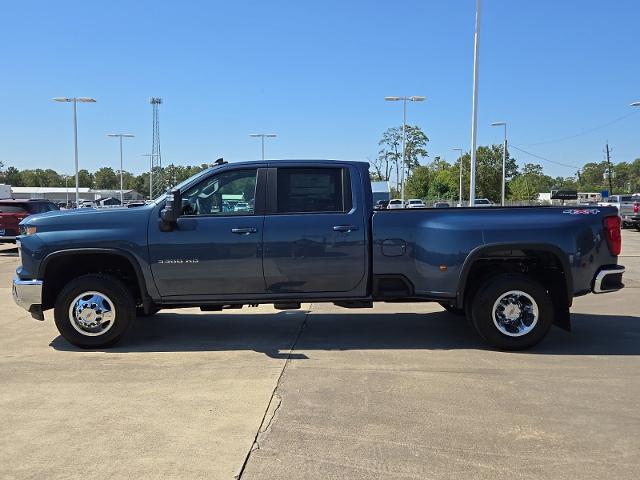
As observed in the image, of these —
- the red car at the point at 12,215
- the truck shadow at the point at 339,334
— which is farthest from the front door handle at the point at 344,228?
the red car at the point at 12,215

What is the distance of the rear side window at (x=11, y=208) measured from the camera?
56.3 feet

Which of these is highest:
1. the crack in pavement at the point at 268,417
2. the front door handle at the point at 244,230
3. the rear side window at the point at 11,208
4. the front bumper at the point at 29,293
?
the rear side window at the point at 11,208

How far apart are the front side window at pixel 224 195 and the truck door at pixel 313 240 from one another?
23 cm

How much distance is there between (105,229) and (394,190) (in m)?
80.4

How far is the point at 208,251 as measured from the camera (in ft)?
19.1

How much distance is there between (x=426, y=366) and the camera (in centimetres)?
545

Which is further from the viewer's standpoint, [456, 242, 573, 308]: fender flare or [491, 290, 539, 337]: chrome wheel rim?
[491, 290, 539, 337]: chrome wheel rim

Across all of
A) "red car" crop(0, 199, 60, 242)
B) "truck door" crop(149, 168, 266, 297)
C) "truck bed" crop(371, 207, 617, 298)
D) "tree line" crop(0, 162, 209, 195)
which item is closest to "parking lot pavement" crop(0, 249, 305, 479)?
"truck door" crop(149, 168, 266, 297)

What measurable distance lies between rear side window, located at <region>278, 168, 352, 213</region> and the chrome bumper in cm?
275

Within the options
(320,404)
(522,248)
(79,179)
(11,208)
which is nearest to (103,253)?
(320,404)

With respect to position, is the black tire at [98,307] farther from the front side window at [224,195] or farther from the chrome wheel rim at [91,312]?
the front side window at [224,195]

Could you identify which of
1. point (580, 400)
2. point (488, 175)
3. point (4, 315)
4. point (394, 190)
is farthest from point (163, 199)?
point (394, 190)

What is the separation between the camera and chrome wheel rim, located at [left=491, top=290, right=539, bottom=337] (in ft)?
19.4

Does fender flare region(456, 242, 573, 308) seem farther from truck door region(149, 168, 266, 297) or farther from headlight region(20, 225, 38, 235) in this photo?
headlight region(20, 225, 38, 235)
